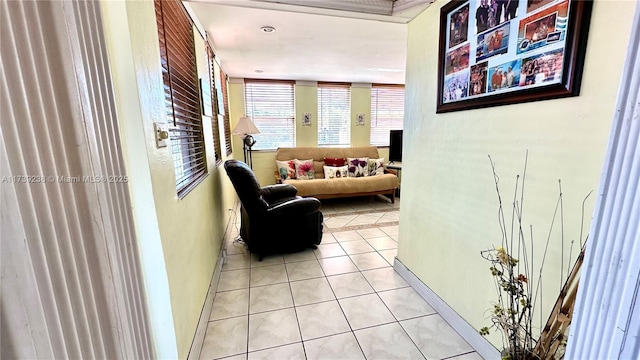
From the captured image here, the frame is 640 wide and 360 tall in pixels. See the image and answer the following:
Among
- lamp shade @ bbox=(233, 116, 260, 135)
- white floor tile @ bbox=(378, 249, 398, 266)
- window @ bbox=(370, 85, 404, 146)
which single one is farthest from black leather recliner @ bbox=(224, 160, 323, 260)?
window @ bbox=(370, 85, 404, 146)

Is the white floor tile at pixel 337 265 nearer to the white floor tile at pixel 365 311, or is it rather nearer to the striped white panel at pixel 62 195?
the white floor tile at pixel 365 311

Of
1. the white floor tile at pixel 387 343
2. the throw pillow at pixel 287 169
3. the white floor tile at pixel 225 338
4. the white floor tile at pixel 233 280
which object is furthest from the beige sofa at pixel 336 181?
the white floor tile at pixel 387 343

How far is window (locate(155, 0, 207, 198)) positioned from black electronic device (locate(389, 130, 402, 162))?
3.66m

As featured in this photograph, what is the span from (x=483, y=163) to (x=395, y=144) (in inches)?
143

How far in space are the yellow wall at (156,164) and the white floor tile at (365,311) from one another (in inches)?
39.6

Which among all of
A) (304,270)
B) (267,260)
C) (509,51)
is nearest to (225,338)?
(304,270)

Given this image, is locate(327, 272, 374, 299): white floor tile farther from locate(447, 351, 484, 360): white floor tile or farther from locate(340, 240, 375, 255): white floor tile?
locate(447, 351, 484, 360): white floor tile

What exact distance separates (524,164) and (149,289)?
168cm

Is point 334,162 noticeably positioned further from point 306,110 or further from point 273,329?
point 273,329

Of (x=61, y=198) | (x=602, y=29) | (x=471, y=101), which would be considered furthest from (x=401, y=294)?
(x=61, y=198)

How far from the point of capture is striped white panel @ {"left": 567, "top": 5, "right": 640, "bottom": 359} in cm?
56

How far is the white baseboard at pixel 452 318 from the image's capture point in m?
1.52

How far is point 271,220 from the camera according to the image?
2572 millimetres

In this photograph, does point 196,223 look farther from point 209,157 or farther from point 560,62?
point 560,62
